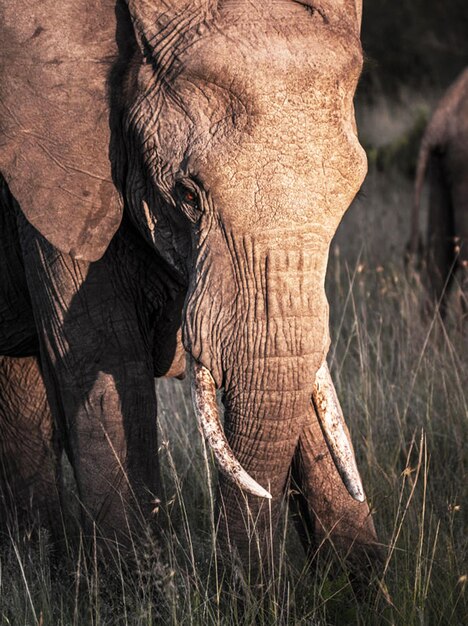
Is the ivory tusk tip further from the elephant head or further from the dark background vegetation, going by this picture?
the dark background vegetation

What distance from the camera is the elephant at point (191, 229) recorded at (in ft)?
10.1

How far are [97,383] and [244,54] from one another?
1050 mm

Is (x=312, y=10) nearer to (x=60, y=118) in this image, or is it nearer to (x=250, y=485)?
(x=60, y=118)

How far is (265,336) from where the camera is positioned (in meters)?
3.10

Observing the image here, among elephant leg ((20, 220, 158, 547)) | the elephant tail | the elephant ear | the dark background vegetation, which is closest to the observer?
the elephant ear

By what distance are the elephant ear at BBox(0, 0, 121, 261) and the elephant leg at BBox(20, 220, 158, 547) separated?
158 millimetres

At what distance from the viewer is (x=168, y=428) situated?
17.4 ft

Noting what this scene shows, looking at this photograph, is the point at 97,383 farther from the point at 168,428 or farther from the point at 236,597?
the point at 168,428

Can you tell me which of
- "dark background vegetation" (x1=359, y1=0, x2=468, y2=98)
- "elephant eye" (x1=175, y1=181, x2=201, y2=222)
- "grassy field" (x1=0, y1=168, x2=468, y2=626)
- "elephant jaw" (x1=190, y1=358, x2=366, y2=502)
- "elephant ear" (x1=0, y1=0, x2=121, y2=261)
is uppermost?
"dark background vegetation" (x1=359, y1=0, x2=468, y2=98)

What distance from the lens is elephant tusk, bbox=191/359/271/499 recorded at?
10.1 ft

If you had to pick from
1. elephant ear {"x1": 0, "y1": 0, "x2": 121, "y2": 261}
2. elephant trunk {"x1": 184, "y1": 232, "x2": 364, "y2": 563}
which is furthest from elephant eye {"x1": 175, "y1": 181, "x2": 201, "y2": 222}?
elephant ear {"x1": 0, "y1": 0, "x2": 121, "y2": 261}

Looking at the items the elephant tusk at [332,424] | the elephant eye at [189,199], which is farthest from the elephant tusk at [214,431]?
the elephant eye at [189,199]

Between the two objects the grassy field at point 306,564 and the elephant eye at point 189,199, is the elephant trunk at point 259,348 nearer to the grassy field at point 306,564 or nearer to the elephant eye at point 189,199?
the elephant eye at point 189,199

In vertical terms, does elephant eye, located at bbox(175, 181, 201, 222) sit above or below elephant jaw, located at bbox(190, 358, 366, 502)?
above
